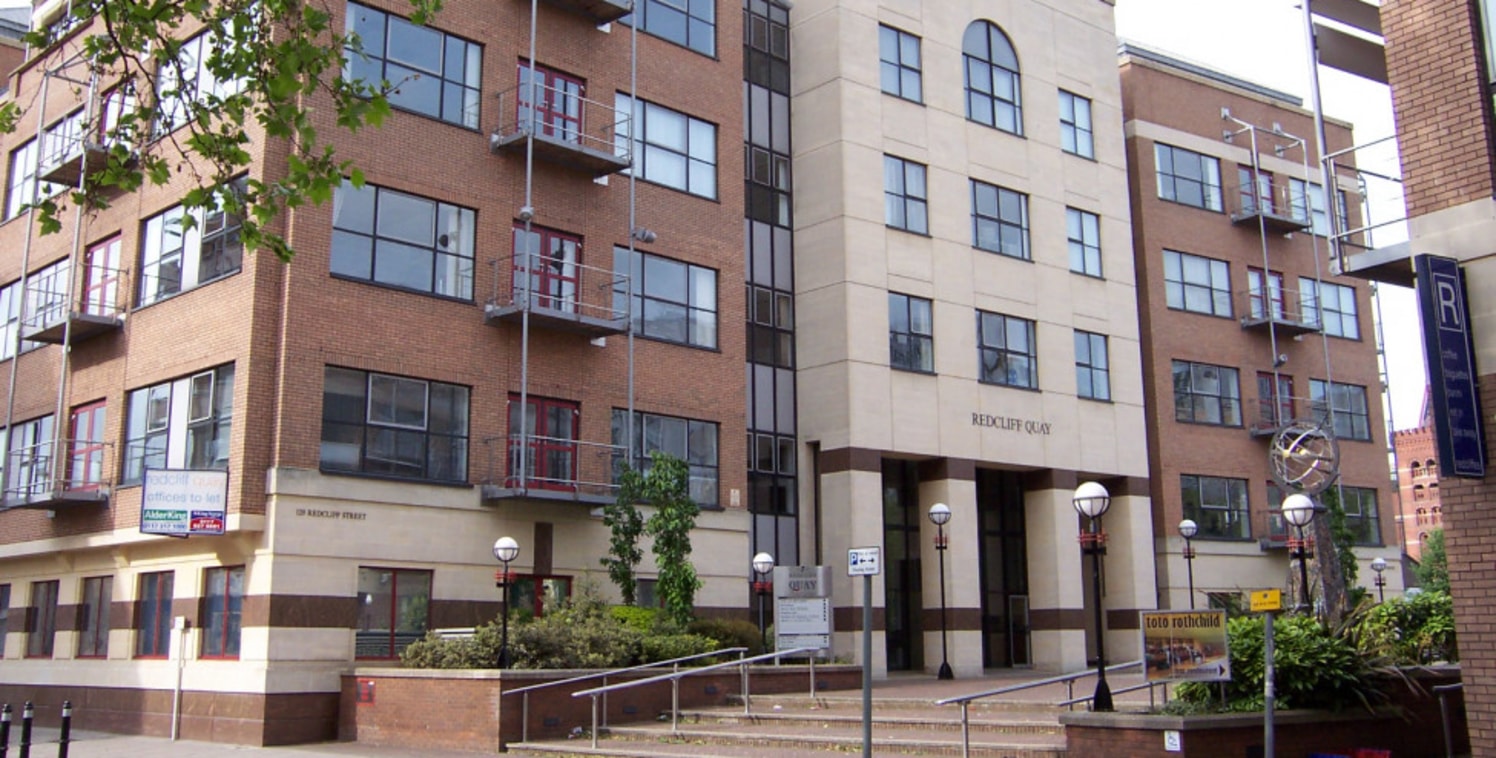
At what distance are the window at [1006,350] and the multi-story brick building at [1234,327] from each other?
615 cm

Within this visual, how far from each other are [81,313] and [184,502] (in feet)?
25.4

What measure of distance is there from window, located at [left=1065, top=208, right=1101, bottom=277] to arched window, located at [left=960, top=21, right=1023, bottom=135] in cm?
323

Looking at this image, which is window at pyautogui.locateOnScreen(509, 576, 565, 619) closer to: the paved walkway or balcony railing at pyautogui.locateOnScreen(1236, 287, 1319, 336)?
the paved walkway

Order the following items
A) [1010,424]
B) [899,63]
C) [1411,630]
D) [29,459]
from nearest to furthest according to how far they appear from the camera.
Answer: [1411,630], [29,459], [899,63], [1010,424]

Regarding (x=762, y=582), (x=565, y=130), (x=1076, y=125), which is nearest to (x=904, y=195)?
(x=1076, y=125)

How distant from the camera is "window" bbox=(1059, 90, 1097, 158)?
41.7 m

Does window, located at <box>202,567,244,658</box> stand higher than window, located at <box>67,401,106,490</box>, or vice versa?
window, located at <box>67,401,106,490</box>

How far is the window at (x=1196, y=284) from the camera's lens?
44.2m

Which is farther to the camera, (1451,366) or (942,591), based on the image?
(942,591)

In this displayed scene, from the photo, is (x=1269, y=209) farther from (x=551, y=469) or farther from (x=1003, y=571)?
(x=551, y=469)

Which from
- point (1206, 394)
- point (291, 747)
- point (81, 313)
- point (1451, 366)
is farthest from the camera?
point (1206, 394)

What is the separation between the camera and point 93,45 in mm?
14609

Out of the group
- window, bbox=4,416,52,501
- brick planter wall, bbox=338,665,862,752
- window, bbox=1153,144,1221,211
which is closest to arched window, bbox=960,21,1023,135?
window, bbox=1153,144,1221,211

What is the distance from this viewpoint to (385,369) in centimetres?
2591
